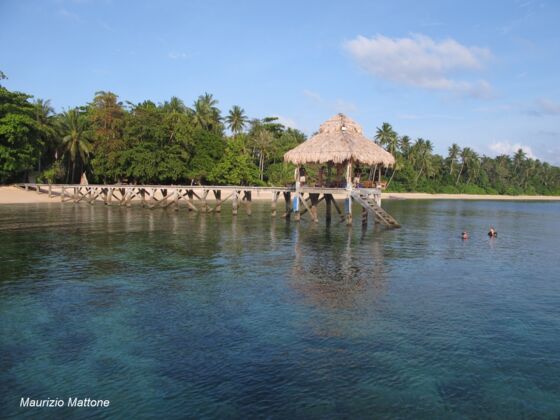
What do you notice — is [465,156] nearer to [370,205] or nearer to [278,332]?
[370,205]

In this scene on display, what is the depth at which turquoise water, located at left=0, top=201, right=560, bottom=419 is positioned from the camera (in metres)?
7.33

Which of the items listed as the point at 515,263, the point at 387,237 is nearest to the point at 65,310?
the point at 515,263

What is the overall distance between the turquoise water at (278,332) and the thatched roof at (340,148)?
10885mm

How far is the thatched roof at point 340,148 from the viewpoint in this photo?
3031 centimetres

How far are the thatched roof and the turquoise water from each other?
429 inches

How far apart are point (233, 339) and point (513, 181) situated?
131 meters

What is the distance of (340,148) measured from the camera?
30469 mm

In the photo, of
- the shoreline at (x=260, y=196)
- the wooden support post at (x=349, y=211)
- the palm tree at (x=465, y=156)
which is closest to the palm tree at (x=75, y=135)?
the shoreline at (x=260, y=196)

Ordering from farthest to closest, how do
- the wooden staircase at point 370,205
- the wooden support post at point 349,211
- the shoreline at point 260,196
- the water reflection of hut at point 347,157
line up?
the shoreline at point 260,196 < the wooden support post at point 349,211 < the water reflection of hut at point 347,157 < the wooden staircase at point 370,205

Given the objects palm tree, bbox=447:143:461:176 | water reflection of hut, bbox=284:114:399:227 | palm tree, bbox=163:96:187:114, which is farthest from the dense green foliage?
water reflection of hut, bbox=284:114:399:227

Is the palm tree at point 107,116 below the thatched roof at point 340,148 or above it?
above

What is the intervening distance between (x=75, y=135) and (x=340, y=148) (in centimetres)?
4269

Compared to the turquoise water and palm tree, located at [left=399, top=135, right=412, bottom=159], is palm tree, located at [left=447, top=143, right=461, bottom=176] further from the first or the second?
the turquoise water

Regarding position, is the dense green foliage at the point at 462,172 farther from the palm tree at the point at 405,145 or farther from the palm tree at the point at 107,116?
the palm tree at the point at 107,116
